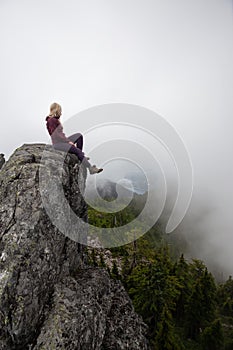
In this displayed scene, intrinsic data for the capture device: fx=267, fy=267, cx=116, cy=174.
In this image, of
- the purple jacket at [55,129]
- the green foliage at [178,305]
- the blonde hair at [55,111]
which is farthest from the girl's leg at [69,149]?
the green foliage at [178,305]

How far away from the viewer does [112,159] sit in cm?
1630

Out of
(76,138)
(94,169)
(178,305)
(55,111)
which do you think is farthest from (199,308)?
(55,111)

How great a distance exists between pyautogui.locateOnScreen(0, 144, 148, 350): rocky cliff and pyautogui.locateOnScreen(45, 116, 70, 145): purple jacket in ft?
2.69

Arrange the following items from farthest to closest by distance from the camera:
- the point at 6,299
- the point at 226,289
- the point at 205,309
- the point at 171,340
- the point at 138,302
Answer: the point at 226,289 < the point at 205,309 < the point at 138,302 < the point at 171,340 < the point at 6,299

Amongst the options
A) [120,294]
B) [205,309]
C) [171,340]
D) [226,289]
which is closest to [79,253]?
[120,294]

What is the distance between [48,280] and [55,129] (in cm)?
771

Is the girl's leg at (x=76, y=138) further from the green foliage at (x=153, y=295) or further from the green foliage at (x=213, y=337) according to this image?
the green foliage at (x=213, y=337)

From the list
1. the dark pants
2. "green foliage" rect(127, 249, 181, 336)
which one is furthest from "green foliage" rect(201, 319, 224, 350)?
the dark pants

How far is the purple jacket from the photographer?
1452 centimetres

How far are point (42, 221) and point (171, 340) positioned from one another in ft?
70.1

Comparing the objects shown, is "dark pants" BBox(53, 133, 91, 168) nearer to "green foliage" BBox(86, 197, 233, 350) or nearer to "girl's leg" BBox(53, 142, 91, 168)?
"girl's leg" BBox(53, 142, 91, 168)

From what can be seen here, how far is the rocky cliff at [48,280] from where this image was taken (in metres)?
10.7

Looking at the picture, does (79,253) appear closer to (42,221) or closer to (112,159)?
(42,221)

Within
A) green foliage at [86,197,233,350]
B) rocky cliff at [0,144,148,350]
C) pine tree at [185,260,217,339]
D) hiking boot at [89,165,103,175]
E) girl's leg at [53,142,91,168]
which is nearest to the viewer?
rocky cliff at [0,144,148,350]
